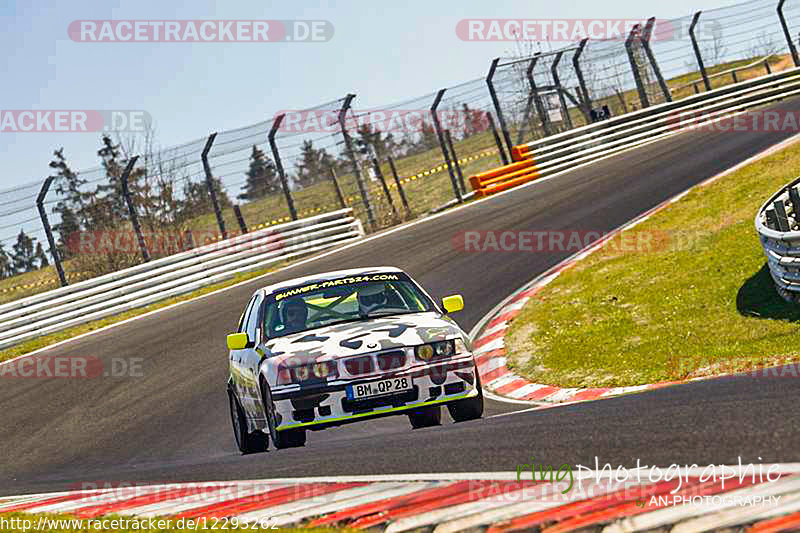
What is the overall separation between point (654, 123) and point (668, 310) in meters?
17.5

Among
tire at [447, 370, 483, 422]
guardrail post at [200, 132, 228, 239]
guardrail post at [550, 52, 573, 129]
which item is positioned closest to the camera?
tire at [447, 370, 483, 422]

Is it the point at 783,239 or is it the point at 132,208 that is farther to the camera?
the point at 132,208

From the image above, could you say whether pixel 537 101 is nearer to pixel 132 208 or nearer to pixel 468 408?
pixel 132 208

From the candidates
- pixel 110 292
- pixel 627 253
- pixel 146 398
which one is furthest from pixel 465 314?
pixel 110 292

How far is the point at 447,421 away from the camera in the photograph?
1122 cm

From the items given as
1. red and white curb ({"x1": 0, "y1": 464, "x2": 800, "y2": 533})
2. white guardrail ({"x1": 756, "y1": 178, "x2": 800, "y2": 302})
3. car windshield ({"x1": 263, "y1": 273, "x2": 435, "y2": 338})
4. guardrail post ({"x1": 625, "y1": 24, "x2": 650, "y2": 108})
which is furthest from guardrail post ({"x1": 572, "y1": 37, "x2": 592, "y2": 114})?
red and white curb ({"x1": 0, "y1": 464, "x2": 800, "y2": 533})

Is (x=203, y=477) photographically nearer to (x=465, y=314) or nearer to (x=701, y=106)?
(x=465, y=314)

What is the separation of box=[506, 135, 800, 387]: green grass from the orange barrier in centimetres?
823

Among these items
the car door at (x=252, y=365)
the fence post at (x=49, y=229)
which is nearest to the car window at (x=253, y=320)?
the car door at (x=252, y=365)

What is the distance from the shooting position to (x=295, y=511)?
5410 mm

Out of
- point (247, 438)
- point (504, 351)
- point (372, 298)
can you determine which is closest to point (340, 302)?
point (372, 298)

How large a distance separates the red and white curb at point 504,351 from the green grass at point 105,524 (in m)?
5.90

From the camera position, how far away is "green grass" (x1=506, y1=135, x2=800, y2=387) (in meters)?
11.8

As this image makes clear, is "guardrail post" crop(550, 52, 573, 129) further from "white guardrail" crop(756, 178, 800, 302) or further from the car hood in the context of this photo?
the car hood
